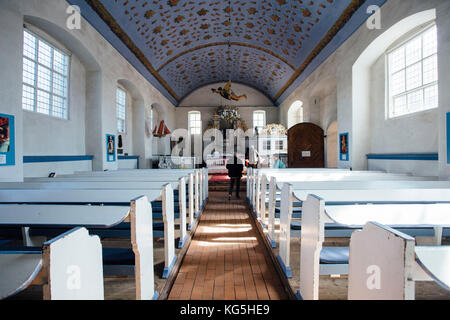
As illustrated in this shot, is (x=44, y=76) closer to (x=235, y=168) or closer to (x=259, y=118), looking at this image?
(x=235, y=168)

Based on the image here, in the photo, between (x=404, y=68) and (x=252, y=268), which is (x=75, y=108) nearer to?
(x=252, y=268)

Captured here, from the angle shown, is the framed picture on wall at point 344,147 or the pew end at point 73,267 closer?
the pew end at point 73,267

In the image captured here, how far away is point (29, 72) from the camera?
4.61 meters

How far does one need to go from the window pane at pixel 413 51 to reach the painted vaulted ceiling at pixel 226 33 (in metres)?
0.94

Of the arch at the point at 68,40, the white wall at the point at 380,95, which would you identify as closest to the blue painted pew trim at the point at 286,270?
the white wall at the point at 380,95

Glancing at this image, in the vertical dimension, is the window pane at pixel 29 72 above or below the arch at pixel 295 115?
below

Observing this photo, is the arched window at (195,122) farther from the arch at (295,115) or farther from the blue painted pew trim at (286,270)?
the blue painted pew trim at (286,270)

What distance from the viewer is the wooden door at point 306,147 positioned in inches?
341

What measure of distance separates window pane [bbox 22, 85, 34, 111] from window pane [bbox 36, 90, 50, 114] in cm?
14

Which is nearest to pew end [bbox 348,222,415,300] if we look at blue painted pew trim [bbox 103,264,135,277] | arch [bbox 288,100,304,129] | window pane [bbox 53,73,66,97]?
blue painted pew trim [bbox 103,264,135,277]

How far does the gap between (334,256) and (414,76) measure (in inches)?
172

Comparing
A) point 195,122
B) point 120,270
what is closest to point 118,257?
point 120,270

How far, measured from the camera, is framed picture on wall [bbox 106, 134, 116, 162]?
255 inches
